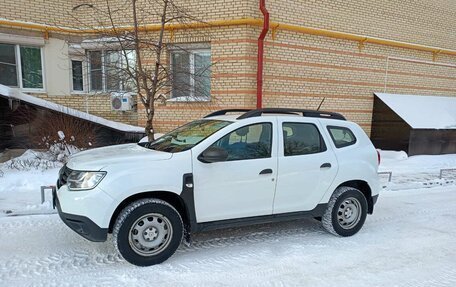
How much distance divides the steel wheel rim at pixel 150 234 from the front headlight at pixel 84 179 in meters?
0.58

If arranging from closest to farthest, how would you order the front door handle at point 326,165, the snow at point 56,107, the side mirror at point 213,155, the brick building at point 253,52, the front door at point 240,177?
the side mirror at point 213,155 → the front door at point 240,177 → the front door handle at point 326,165 → the snow at point 56,107 → the brick building at point 253,52

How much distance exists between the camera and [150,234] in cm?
361

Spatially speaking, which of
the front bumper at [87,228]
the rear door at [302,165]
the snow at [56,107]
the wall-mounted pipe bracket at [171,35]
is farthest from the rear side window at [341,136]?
the wall-mounted pipe bracket at [171,35]

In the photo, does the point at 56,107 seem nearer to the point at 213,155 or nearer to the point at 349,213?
the point at 213,155

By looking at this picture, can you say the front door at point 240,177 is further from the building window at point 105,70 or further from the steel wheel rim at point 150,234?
the building window at point 105,70

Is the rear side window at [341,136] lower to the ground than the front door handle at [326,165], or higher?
higher

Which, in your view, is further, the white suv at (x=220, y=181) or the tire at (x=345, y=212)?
the tire at (x=345, y=212)

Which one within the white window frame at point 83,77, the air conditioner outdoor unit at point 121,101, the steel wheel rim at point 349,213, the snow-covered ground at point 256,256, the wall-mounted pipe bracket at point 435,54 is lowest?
the snow-covered ground at point 256,256

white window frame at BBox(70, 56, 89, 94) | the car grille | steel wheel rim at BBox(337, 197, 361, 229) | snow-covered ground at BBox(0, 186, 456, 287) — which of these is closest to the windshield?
the car grille

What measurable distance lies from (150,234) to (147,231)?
5 centimetres

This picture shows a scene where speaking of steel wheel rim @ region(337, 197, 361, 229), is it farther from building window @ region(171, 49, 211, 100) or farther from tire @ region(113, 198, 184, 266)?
building window @ region(171, 49, 211, 100)

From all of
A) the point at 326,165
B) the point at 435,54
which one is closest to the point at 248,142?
the point at 326,165

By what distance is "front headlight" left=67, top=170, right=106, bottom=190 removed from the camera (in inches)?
135

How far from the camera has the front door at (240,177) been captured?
3752 millimetres
